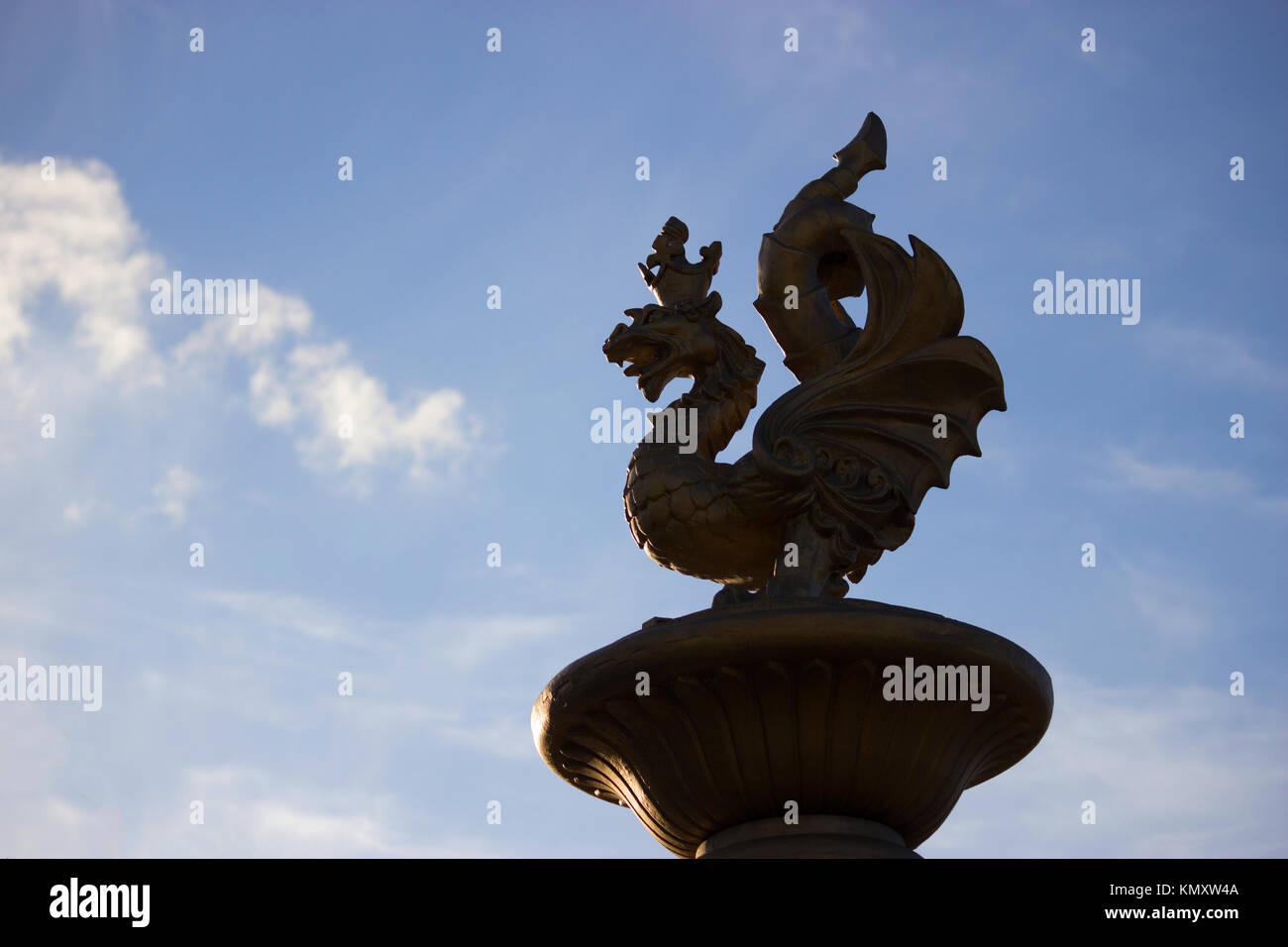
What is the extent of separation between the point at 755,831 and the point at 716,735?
54 centimetres

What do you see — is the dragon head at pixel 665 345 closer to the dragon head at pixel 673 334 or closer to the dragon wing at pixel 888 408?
the dragon head at pixel 673 334

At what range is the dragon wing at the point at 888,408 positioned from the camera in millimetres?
→ 7875

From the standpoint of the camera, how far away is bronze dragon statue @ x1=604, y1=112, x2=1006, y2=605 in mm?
7809

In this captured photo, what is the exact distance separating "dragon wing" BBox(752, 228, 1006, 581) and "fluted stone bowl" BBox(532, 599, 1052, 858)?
3.27ft

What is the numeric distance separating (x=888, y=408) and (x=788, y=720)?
2.03 m

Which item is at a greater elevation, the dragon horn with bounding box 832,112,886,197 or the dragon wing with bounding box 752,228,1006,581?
the dragon horn with bounding box 832,112,886,197

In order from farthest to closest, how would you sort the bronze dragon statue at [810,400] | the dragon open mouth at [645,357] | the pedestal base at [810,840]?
1. the dragon open mouth at [645,357]
2. the bronze dragon statue at [810,400]
3. the pedestal base at [810,840]

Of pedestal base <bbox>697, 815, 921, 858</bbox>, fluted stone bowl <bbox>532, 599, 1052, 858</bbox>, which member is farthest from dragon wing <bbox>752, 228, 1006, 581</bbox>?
pedestal base <bbox>697, 815, 921, 858</bbox>

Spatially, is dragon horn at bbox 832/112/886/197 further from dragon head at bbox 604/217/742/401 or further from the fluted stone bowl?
the fluted stone bowl

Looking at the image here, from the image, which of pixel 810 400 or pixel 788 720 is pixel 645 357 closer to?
pixel 810 400

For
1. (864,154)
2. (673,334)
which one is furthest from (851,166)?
(673,334)

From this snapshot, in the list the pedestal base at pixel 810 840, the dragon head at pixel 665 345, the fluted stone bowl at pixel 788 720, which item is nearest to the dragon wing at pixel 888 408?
the dragon head at pixel 665 345

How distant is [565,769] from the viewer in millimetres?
7766
